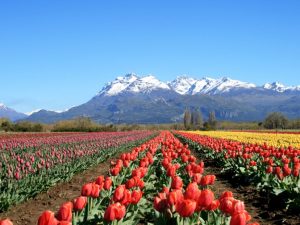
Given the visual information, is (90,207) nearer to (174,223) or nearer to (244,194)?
(174,223)

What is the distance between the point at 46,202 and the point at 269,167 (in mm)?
5313

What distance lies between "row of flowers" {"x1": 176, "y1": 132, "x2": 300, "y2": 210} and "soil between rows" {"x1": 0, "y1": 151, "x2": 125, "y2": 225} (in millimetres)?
4814

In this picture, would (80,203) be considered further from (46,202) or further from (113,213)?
(46,202)

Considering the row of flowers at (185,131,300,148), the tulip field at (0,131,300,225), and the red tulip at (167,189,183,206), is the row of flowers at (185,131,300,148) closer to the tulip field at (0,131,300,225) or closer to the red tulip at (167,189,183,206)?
the tulip field at (0,131,300,225)

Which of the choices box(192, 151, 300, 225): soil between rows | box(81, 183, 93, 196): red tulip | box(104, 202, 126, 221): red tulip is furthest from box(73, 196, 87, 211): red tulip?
box(192, 151, 300, 225): soil between rows

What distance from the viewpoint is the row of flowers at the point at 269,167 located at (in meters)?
10.3

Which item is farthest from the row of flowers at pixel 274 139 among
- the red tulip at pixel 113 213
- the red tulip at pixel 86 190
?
the red tulip at pixel 113 213

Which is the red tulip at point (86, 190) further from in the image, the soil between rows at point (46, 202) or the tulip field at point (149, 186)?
the soil between rows at point (46, 202)

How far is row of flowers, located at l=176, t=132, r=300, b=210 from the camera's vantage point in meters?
10.3

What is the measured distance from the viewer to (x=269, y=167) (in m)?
11.4

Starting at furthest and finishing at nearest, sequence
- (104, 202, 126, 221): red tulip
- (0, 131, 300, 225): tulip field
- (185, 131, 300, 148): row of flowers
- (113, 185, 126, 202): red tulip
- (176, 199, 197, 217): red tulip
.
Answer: (185, 131, 300, 148): row of flowers < (113, 185, 126, 202): red tulip < (0, 131, 300, 225): tulip field < (104, 202, 126, 221): red tulip < (176, 199, 197, 217): red tulip

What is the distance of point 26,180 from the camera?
11.2 meters

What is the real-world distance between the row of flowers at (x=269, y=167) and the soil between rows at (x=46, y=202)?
4.81 m

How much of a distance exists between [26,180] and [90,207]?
224 inches
